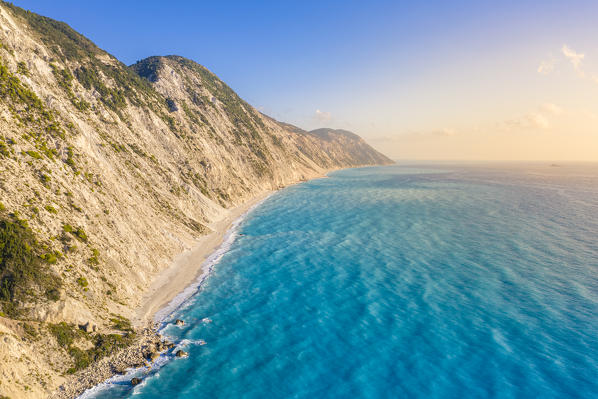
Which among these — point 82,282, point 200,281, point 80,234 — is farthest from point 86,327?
point 200,281

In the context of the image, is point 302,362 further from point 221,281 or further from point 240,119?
point 240,119

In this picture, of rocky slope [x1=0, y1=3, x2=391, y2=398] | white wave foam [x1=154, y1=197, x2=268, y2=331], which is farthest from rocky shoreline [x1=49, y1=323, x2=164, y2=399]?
white wave foam [x1=154, y1=197, x2=268, y2=331]

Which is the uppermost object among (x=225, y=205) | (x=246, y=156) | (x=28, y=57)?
(x=28, y=57)

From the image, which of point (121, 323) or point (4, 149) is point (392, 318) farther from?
point (4, 149)

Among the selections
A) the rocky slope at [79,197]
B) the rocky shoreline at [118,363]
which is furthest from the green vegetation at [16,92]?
the rocky shoreline at [118,363]

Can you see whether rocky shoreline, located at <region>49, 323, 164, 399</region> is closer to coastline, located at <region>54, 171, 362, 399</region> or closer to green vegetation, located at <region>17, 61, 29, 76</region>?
coastline, located at <region>54, 171, 362, 399</region>

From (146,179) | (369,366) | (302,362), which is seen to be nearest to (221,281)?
(302,362)
